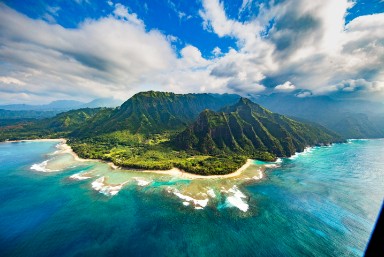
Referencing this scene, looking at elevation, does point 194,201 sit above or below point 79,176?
below

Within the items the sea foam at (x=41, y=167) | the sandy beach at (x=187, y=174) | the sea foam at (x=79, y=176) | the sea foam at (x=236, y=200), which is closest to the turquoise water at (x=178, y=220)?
the sea foam at (x=236, y=200)

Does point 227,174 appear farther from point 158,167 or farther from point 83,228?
point 83,228

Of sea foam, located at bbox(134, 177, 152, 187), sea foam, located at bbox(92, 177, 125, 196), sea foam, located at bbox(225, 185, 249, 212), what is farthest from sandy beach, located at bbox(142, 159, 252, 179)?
sea foam, located at bbox(92, 177, 125, 196)

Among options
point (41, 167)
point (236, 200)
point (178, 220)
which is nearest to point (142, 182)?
point (178, 220)

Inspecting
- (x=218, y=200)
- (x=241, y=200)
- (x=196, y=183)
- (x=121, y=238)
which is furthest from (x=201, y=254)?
(x=196, y=183)

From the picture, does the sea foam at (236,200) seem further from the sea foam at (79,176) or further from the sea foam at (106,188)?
the sea foam at (79,176)

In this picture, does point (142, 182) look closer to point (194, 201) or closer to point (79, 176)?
point (194, 201)

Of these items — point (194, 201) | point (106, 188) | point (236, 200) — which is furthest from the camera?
point (106, 188)

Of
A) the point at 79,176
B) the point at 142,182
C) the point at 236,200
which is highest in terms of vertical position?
the point at 142,182
